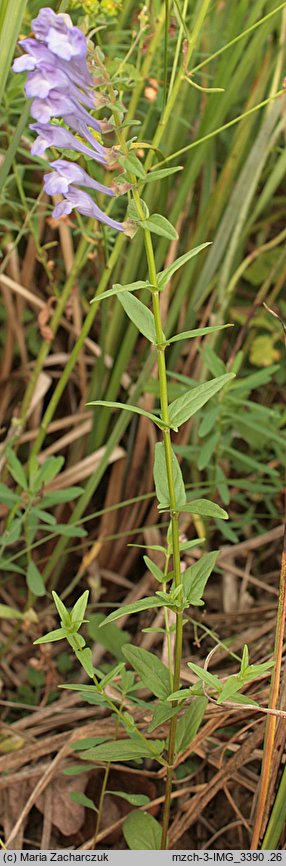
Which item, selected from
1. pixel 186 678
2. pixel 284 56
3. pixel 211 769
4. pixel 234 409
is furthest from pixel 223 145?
pixel 211 769


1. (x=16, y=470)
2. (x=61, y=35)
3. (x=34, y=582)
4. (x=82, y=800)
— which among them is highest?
(x=61, y=35)

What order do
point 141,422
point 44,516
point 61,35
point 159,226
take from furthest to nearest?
point 141,422 < point 44,516 < point 159,226 < point 61,35

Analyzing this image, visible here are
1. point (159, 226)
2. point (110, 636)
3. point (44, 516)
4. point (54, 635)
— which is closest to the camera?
point (159, 226)

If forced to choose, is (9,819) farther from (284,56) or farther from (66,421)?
(284,56)

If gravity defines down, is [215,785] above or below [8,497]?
below

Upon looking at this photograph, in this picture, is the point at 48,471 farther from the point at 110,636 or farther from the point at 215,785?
the point at 215,785

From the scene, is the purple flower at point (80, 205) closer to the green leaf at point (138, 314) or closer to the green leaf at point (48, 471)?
the green leaf at point (138, 314)

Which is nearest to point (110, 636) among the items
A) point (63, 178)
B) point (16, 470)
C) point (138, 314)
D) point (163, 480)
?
point (16, 470)
